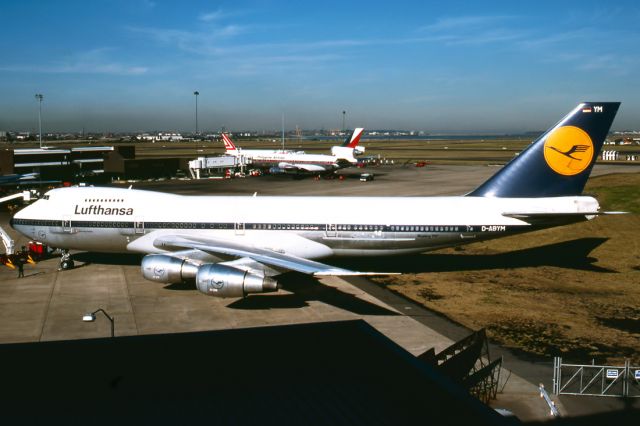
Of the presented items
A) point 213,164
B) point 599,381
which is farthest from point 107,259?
point 213,164

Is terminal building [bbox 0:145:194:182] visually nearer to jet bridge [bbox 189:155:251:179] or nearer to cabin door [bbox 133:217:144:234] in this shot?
jet bridge [bbox 189:155:251:179]

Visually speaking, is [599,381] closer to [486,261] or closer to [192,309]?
[192,309]

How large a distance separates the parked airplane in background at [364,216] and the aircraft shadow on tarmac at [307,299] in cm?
158

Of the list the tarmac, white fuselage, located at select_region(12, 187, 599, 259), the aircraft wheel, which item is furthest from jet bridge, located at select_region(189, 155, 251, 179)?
white fuselage, located at select_region(12, 187, 599, 259)

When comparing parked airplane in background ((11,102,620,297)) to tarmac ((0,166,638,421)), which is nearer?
tarmac ((0,166,638,421))

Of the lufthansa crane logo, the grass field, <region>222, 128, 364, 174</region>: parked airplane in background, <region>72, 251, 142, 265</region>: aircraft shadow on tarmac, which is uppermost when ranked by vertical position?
the lufthansa crane logo

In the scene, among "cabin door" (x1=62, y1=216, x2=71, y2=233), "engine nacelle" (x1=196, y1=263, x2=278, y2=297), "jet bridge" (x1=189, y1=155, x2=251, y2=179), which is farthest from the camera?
"jet bridge" (x1=189, y1=155, x2=251, y2=179)

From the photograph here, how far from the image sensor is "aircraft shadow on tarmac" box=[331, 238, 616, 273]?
35062 mm

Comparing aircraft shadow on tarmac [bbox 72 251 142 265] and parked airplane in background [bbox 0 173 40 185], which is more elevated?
parked airplane in background [bbox 0 173 40 185]

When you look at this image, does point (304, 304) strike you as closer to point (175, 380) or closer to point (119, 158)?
point (175, 380)

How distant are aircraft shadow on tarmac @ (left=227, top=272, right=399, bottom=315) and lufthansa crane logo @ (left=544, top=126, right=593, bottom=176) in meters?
12.8

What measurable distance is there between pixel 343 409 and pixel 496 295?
20303 millimetres

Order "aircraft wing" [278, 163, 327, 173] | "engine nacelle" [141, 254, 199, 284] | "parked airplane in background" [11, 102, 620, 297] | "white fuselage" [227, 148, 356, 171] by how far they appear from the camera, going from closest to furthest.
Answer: "engine nacelle" [141, 254, 199, 284] → "parked airplane in background" [11, 102, 620, 297] → "aircraft wing" [278, 163, 327, 173] → "white fuselage" [227, 148, 356, 171]

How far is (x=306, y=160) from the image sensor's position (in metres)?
102
